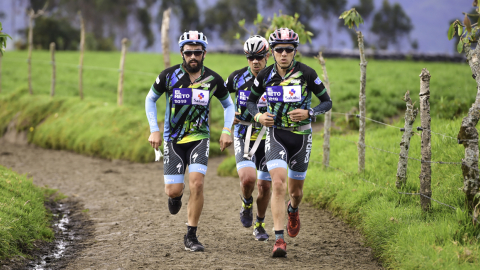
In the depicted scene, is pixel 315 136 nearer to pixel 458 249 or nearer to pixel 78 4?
pixel 458 249

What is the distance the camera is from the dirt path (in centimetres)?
565

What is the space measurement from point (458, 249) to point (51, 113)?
1599 cm

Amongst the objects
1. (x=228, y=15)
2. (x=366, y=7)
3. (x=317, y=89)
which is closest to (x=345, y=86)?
(x=317, y=89)

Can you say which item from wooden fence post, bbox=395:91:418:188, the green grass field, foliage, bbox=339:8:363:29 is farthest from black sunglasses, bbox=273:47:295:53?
the green grass field

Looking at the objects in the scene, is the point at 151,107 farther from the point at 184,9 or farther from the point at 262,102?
the point at 184,9

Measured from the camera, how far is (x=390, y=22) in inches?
4045

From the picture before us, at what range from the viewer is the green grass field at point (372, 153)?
530 cm

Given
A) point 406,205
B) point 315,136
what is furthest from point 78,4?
point 406,205

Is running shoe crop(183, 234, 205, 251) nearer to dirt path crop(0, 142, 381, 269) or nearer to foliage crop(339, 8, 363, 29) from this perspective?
dirt path crop(0, 142, 381, 269)

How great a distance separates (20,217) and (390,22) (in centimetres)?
10484

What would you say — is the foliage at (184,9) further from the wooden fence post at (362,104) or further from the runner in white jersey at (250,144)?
the runner in white jersey at (250,144)

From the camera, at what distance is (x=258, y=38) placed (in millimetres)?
6754

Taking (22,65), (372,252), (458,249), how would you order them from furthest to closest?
(22,65)
(372,252)
(458,249)

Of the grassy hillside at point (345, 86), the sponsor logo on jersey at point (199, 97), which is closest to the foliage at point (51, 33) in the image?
the grassy hillside at point (345, 86)
